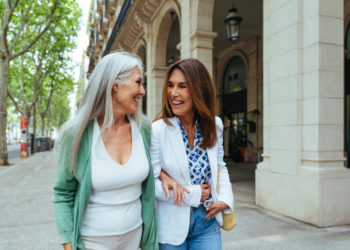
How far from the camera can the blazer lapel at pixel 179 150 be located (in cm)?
183

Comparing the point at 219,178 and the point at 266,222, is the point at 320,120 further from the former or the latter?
the point at 219,178

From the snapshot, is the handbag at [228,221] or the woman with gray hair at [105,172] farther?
the handbag at [228,221]

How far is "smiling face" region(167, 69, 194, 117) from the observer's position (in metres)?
1.89

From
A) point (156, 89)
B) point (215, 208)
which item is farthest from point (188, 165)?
point (156, 89)

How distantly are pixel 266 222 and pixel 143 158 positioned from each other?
3756mm

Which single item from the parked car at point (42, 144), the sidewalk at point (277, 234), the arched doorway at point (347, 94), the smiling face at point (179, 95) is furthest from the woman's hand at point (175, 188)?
the parked car at point (42, 144)

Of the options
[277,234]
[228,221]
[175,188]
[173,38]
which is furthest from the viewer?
[173,38]

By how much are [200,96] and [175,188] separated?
616 mm

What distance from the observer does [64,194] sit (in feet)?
5.40

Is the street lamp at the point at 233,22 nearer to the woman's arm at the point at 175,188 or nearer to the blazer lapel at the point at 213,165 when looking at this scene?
the blazer lapel at the point at 213,165

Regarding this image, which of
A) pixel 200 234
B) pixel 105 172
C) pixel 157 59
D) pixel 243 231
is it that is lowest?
pixel 243 231

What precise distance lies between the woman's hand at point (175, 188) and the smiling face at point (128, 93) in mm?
475

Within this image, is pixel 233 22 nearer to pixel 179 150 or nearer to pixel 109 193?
pixel 179 150

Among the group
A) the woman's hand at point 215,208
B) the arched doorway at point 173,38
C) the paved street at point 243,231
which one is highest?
the arched doorway at point 173,38
